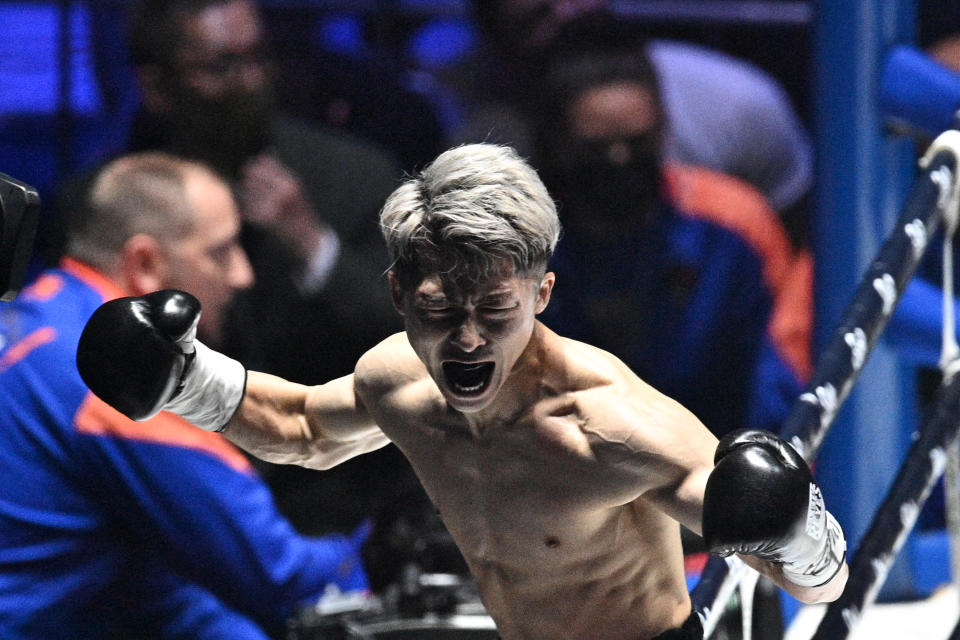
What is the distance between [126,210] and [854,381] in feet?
4.51

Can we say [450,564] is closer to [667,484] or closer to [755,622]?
[755,622]

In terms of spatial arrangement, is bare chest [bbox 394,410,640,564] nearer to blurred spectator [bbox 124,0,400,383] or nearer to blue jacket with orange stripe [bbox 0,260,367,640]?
blue jacket with orange stripe [bbox 0,260,367,640]

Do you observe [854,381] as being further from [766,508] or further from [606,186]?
[606,186]

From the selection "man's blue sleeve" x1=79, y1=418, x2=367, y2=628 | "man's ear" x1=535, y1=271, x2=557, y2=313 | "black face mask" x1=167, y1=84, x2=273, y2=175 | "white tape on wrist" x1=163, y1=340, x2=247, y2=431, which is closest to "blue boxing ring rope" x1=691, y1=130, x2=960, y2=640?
"man's ear" x1=535, y1=271, x2=557, y2=313

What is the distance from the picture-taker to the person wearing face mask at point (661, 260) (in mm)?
3092

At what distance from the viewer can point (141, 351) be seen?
1.25m

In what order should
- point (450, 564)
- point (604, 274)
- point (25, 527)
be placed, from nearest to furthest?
point (25, 527) → point (450, 564) → point (604, 274)

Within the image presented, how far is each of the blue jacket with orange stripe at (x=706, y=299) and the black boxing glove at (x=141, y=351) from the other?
1.95m

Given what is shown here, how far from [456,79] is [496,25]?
154 millimetres

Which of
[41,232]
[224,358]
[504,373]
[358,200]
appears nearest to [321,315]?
[358,200]

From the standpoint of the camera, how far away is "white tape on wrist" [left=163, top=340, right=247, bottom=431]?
1323 millimetres

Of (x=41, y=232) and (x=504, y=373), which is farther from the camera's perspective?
(x=41, y=232)

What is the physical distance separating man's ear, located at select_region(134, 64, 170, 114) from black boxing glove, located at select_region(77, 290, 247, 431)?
1.62 metres

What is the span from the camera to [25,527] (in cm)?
234
